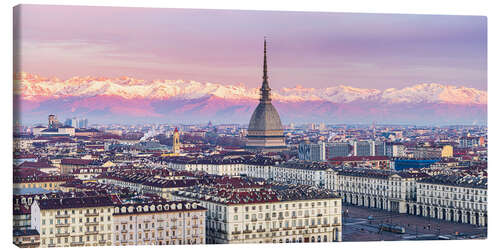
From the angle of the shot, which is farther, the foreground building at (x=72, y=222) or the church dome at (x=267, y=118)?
the church dome at (x=267, y=118)

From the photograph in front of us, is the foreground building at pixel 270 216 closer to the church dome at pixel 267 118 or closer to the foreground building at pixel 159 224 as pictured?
the foreground building at pixel 159 224

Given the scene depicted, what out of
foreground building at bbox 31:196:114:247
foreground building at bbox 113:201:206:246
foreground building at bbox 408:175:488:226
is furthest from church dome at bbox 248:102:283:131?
foreground building at bbox 31:196:114:247

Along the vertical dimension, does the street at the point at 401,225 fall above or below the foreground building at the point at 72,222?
below

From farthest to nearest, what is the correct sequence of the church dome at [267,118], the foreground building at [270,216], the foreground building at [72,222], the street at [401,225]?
the church dome at [267,118] → the street at [401,225] → the foreground building at [270,216] → the foreground building at [72,222]

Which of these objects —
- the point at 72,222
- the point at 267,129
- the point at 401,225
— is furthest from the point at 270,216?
the point at 267,129

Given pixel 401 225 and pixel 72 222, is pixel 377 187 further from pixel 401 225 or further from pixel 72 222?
pixel 72 222

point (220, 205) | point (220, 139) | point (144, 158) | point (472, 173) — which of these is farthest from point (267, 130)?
point (220, 205)

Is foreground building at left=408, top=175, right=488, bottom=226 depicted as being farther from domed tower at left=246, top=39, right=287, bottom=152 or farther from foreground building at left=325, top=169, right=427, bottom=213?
domed tower at left=246, top=39, right=287, bottom=152

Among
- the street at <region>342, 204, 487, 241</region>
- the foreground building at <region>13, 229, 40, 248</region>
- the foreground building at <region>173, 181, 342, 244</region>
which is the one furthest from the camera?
the street at <region>342, 204, 487, 241</region>

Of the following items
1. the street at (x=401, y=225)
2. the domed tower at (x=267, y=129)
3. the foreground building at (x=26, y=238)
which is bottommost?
the street at (x=401, y=225)

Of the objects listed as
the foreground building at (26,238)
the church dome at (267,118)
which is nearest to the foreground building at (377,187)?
the foreground building at (26,238)

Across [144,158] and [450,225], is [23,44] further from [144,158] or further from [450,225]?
[144,158]
